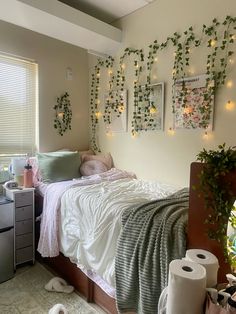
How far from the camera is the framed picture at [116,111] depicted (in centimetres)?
305

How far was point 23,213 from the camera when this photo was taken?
248 centimetres

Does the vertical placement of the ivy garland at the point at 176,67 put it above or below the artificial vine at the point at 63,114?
above

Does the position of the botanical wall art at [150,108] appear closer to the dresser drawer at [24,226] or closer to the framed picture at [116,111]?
the framed picture at [116,111]

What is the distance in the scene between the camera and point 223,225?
3.65 feet

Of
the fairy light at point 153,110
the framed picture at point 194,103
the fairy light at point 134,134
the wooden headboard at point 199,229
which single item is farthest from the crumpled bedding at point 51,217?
the wooden headboard at point 199,229

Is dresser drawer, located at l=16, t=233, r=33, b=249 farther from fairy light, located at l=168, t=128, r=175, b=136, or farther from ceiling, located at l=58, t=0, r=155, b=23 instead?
ceiling, located at l=58, t=0, r=155, b=23

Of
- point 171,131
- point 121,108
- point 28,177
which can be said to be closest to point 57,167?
point 28,177

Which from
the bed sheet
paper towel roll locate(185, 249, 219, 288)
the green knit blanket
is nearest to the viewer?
paper towel roll locate(185, 249, 219, 288)

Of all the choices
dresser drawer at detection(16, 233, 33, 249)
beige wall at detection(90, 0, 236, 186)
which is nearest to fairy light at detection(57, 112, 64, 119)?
beige wall at detection(90, 0, 236, 186)

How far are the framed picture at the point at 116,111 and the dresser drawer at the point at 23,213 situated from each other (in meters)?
1.43

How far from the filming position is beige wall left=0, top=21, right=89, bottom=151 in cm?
282

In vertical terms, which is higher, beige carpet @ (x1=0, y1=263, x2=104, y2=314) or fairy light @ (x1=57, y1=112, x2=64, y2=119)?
fairy light @ (x1=57, y1=112, x2=64, y2=119)

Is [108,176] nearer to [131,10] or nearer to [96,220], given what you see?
[96,220]

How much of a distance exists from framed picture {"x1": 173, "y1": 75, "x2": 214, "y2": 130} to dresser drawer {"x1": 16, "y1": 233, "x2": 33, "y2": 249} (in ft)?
6.26
